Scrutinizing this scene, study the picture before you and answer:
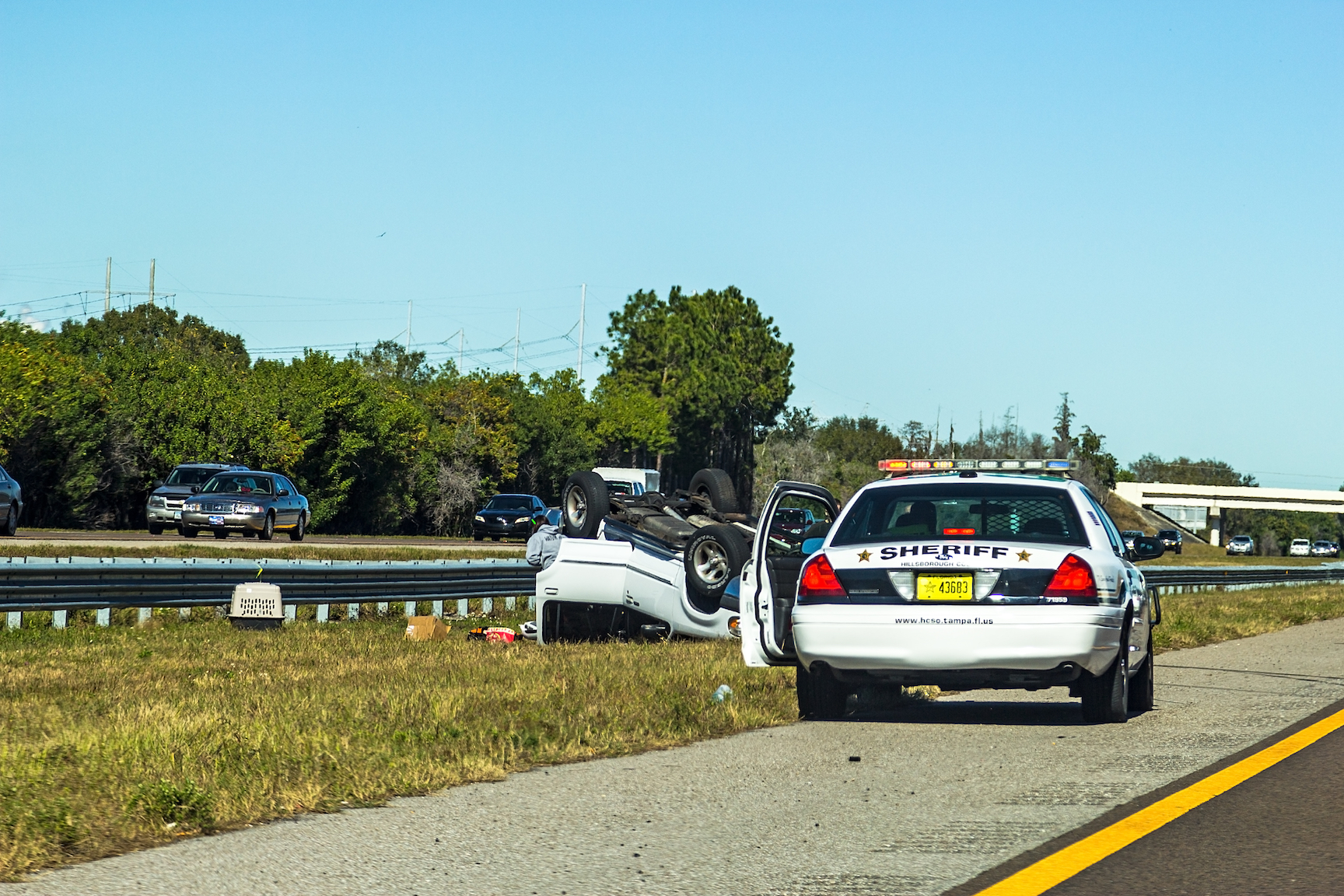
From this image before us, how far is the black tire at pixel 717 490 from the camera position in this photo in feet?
54.5

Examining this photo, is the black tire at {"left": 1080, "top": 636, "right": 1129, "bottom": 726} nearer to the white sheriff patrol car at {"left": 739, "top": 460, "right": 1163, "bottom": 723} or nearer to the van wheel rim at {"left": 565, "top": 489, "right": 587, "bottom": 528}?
the white sheriff patrol car at {"left": 739, "top": 460, "right": 1163, "bottom": 723}

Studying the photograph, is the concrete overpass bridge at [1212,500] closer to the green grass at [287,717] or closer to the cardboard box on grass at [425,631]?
the cardboard box on grass at [425,631]

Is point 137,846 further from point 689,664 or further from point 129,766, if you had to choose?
point 689,664

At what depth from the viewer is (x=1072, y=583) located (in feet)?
30.5

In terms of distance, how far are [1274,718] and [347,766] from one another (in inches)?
245

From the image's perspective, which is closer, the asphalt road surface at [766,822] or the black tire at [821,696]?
the asphalt road surface at [766,822]

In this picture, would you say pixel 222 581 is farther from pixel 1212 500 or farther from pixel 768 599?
pixel 1212 500

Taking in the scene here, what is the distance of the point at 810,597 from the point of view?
959 centimetres

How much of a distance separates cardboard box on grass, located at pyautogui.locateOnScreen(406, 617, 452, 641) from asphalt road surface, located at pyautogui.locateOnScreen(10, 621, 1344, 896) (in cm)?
690

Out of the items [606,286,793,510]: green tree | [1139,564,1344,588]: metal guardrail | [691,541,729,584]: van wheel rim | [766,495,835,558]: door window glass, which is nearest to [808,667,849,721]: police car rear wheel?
[766,495,835,558]: door window glass

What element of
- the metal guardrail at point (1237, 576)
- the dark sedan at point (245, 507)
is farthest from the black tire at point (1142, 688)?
the dark sedan at point (245, 507)

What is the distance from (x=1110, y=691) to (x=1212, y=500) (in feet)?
555

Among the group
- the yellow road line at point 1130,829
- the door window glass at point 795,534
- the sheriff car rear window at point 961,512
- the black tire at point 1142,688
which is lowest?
the yellow road line at point 1130,829

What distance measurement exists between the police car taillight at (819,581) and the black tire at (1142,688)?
2509 millimetres
